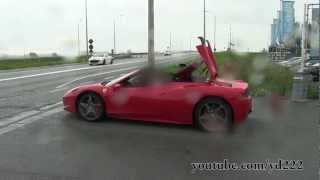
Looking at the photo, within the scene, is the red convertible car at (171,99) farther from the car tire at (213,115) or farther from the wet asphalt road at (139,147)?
the wet asphalt road at (139,147)

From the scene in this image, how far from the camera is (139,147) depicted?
774 centimetres

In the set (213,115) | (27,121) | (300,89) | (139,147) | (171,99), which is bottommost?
(139,147)

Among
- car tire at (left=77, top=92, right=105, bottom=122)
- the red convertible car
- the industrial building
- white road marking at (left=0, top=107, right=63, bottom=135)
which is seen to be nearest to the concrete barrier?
the red convertible car

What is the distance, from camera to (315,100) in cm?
1391

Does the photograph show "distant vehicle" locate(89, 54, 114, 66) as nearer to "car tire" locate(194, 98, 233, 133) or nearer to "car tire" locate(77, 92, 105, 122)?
"car tire" locate(77, 92, 105, 122)

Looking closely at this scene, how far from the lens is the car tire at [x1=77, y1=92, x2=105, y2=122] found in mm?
9953

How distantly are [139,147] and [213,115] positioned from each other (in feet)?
6.54

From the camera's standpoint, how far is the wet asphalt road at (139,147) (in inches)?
248

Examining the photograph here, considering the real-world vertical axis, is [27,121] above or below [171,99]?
below

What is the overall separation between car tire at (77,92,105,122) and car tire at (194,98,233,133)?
76.7 inches

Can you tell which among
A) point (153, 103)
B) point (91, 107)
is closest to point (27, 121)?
point (91, 107)

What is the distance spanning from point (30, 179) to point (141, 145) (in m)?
2.34

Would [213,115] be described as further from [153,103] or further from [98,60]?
[98,60]

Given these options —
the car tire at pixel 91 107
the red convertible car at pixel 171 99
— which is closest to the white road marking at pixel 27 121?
the red convertible car at pixel 171 99
